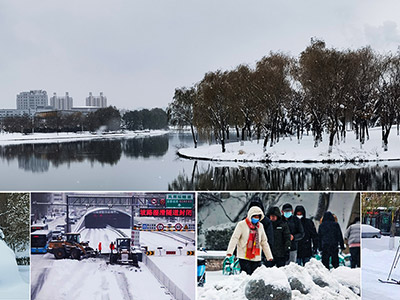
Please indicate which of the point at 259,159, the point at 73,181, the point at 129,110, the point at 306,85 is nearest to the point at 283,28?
the point at 306,85

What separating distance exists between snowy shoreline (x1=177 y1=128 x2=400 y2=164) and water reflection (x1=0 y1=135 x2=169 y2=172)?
1.83 ft

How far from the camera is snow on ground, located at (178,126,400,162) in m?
6.47

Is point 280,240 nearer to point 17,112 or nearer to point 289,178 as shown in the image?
point 289,178

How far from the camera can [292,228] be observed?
4.45 m

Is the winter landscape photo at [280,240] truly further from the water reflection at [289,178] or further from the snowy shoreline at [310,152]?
the snowy shoreline at [310,152]

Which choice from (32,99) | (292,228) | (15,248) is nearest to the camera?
(292,228)

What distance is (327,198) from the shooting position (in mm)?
4449

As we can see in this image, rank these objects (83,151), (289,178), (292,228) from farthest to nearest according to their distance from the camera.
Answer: (83,151)
(289,178)
(292,228)

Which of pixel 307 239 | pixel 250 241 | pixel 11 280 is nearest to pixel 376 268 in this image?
pixel 307 239

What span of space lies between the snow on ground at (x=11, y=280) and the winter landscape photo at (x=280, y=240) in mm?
1798

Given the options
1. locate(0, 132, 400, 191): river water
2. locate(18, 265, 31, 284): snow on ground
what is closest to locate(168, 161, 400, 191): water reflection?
locate(0, 132, 400, 191): river water

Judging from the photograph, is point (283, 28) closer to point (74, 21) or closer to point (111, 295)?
point (74, 21)

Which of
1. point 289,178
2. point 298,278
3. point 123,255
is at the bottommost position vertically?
point 298,278

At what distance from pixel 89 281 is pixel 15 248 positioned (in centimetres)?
90
